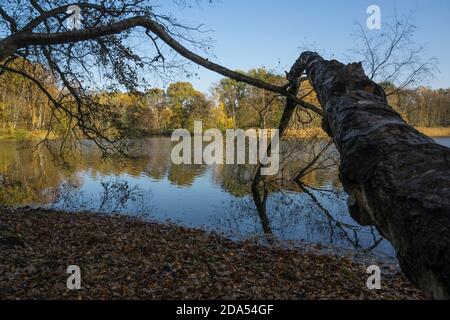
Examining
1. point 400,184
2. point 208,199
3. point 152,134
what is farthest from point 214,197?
point 400,184

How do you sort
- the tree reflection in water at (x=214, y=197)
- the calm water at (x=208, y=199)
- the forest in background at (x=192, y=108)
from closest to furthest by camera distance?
the calm water at (x=208, y=199)
the tree reflection in water at (x=214, y=197)
the forest in background at (x=192, y=108)

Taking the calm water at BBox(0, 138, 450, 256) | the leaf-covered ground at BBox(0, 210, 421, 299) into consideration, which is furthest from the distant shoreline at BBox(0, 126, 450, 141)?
the leaf-covered ground at BBox(0, 210, 421, 299)

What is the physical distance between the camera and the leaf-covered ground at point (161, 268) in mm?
4441

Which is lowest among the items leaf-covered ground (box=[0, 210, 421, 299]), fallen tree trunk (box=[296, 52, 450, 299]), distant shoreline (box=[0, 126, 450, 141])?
leaf-covered ground (box=[0, 210, 421, 299])

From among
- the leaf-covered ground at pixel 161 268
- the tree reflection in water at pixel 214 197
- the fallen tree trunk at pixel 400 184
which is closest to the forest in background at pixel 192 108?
the tree reflection in water at pixel 214 197

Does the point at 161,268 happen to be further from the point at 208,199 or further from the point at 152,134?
the point at 152,134

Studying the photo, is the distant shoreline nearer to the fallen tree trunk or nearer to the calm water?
the calm water

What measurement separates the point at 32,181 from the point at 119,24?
13862 mm

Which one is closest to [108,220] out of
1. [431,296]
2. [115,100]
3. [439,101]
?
[115,100]

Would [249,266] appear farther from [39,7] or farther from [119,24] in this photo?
[39,7]

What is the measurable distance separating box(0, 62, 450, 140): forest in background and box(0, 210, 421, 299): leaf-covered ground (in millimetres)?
4216

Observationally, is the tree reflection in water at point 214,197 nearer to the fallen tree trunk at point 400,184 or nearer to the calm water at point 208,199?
the calm water at point 208,199

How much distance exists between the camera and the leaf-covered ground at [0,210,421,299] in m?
4.44

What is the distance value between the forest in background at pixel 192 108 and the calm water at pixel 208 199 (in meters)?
1.46
